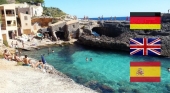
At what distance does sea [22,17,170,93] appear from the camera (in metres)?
25.5

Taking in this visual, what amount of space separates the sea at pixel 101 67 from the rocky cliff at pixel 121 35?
7.45 ft

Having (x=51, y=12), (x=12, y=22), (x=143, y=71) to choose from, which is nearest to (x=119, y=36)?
(x=12, y=22)

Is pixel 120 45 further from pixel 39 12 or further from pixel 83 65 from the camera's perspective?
pixel 39 12

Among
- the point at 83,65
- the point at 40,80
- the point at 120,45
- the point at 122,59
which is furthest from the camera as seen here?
the point at 120,45

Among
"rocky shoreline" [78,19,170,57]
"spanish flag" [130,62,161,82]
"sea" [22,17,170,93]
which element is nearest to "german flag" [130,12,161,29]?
"spanish flag" [130,62,161,82]

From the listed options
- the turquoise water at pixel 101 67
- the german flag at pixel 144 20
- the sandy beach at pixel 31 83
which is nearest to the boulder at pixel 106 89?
the turquoise water at pixel 101 67

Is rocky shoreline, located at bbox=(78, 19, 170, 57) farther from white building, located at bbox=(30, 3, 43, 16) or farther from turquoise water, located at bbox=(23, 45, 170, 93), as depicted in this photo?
white building, located at bbox=(30, 3, 43, 16)

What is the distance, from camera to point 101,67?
35375 millimetres

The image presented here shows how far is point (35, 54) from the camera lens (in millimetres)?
44250

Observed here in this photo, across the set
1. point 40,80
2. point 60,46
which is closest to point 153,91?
point 40,80

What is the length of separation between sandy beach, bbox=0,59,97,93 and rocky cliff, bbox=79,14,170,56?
1039 inches

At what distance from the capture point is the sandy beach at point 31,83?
65.3 ft

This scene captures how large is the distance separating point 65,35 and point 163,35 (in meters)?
26.1

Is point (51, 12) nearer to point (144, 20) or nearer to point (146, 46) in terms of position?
point (146, 46)
